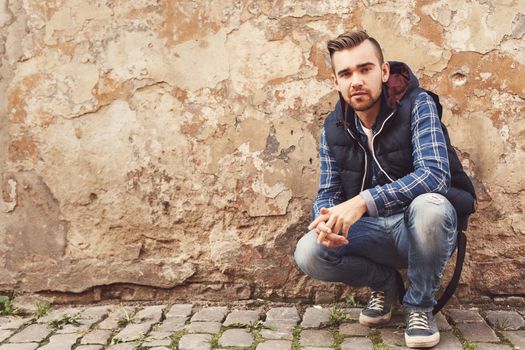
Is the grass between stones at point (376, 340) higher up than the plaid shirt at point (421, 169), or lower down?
lower down

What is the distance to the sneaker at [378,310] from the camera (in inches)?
129

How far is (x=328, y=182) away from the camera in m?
3.36

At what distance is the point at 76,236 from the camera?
3828 mm

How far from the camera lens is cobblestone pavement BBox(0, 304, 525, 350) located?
3049 millimetres

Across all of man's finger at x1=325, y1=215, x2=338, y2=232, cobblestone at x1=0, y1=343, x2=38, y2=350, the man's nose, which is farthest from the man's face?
cobblestone at x1=0, y1=343, x2=38, y2=350

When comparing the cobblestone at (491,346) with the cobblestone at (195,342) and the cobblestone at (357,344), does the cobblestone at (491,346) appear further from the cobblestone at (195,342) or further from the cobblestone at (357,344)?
the cobblestone at (195,342)

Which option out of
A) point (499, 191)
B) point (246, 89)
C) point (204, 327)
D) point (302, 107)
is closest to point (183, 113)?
point (246, 89)

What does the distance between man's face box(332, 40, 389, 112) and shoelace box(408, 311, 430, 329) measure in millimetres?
955

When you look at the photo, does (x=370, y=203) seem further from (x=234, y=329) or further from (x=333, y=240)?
(x=234, y=329)

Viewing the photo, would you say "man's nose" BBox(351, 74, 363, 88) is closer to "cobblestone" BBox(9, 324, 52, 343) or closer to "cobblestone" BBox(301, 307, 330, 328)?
"cobblestone" BBox(301, 307, 330, 328)

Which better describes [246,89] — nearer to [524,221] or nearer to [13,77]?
[13,77]

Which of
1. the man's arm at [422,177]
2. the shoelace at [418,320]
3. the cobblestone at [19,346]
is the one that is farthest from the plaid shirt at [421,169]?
the cobblestone at [19,346]

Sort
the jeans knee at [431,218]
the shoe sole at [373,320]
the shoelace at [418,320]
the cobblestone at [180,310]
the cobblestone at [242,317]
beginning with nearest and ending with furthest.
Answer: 1. the jeans knee at [431,218]
2. the shoelace at [418,320]
3. the shoe sole at [373,320]
4. the cobblestone at [242,317]
5. the cobblestone at [180,310]

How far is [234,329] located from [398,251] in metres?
0.88
